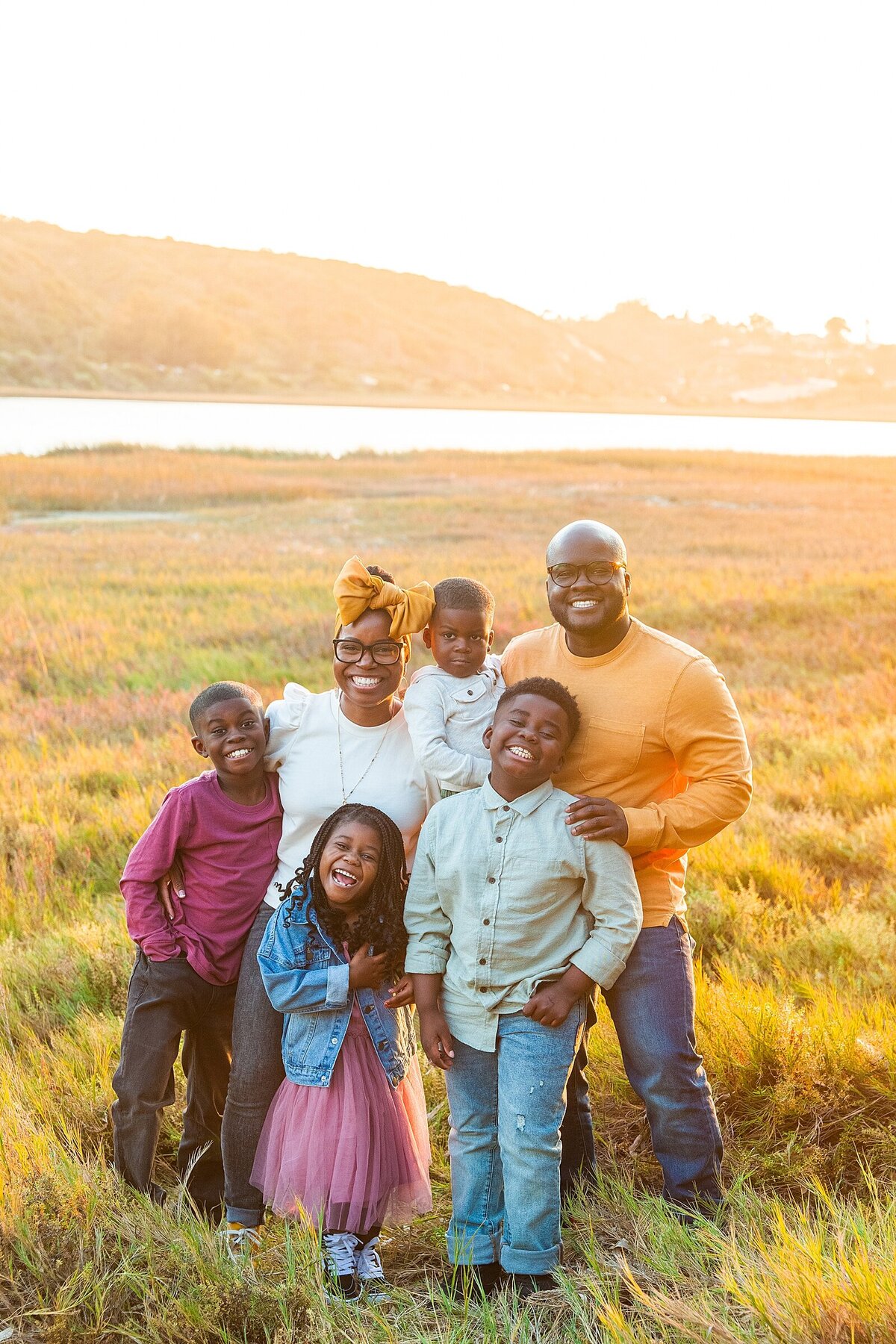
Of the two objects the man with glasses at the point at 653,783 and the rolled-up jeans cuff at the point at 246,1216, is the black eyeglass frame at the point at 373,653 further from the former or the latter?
the rolled-up jeans cuff at the point at 246,1216

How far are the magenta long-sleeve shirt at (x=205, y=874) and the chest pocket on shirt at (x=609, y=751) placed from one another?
106 centimetres

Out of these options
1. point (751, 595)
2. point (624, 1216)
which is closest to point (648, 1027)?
point (624, 1216)

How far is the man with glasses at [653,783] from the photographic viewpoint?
10.0 feet

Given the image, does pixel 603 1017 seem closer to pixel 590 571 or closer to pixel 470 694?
pixel 470 694

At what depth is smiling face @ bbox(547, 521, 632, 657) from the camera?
10.1 feet

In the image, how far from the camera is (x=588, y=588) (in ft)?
10.2

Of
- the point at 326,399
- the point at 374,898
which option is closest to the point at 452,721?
the point at 374,898

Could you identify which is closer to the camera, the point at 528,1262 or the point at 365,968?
the point at 528,1262

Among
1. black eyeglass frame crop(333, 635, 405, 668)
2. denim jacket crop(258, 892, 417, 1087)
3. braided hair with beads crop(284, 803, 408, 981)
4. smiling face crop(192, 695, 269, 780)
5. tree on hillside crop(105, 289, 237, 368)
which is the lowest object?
denim jacket crop(258, 892, 417, 1087)

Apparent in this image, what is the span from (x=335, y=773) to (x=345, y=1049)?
832 mm

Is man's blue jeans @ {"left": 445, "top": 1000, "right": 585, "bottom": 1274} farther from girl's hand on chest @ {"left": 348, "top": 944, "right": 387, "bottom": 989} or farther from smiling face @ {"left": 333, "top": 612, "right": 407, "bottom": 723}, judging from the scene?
smiling face @ {"left": 333, "top": 612, "right": 407, "bottom": 723}

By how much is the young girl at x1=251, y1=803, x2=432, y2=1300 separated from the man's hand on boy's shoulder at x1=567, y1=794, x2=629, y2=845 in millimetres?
621

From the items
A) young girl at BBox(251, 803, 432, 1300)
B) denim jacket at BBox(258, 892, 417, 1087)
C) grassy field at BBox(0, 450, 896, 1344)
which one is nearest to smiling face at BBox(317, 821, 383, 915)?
young girl at BBox(251, 803, 432, 1300)

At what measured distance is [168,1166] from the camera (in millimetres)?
3785
